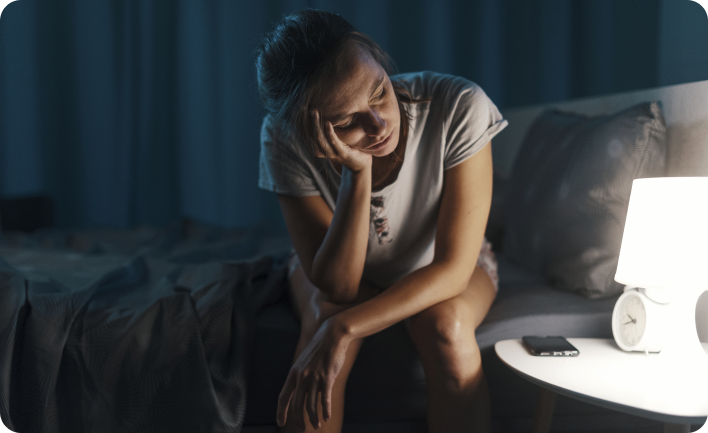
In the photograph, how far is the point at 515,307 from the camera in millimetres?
1047

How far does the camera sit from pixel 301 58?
771 mm

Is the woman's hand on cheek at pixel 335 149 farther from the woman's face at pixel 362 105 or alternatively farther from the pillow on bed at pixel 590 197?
the pillow on bed at pixel 590 197

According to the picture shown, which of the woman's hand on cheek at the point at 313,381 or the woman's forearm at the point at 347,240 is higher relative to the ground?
the woman's forearm at the point at 347,240

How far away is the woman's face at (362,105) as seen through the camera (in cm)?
76

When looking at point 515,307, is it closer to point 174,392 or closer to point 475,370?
point 475,370

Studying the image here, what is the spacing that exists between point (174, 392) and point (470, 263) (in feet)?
2.00

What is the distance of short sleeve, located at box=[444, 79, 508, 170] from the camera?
0.95 meters

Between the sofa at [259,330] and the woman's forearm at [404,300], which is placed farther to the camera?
the sofa at [259,330]

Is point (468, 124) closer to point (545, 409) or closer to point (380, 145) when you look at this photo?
point (380, 145)

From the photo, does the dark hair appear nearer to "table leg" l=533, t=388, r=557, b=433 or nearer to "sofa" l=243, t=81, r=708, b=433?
"sofa" l=243, t=81, r=708, b=433

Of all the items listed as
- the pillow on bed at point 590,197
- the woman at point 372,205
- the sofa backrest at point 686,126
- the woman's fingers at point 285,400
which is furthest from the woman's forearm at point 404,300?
the sofa backrest at point 686,126

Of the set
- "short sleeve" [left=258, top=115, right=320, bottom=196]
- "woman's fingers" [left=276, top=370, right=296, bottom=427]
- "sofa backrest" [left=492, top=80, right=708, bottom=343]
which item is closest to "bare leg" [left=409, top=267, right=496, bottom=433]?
"woman's fingers" [left=276, top=370, right=296, bottom=427]

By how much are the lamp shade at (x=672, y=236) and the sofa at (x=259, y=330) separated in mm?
293

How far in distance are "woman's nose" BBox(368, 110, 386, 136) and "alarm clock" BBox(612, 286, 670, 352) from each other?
54cm
